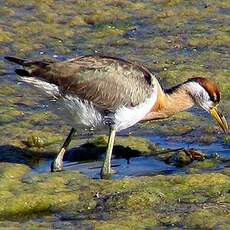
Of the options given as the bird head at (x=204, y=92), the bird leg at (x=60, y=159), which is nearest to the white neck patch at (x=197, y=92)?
the bird head at (x=204, y=92)

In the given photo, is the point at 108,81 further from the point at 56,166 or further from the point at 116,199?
the point at 116,199

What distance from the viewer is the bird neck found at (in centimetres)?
995

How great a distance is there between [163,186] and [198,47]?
591cm

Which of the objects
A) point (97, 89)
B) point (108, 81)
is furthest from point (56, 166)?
point (108, 81)

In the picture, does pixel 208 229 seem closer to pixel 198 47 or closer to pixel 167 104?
pixel 167 104

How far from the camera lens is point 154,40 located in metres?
15.0

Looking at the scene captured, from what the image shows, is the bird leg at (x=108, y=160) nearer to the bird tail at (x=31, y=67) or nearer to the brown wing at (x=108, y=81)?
the brown wing at (x=108, y=81)

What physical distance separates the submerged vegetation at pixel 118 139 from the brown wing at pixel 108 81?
0.56 meters

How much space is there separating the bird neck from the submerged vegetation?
1.66ft

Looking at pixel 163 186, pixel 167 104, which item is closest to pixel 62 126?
pixel 167 104

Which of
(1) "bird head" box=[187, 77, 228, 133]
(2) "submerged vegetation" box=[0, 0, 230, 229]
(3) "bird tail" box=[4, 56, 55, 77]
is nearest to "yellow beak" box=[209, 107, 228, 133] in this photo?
(1) "bird head" box=[187, 77, 228, 133]

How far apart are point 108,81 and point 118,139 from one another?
4.69 feet

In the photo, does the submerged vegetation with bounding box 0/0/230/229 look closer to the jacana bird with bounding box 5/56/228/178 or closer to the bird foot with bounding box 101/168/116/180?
the bird foot with bounding box 101/168/116/180

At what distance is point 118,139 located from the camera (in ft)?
35.7
